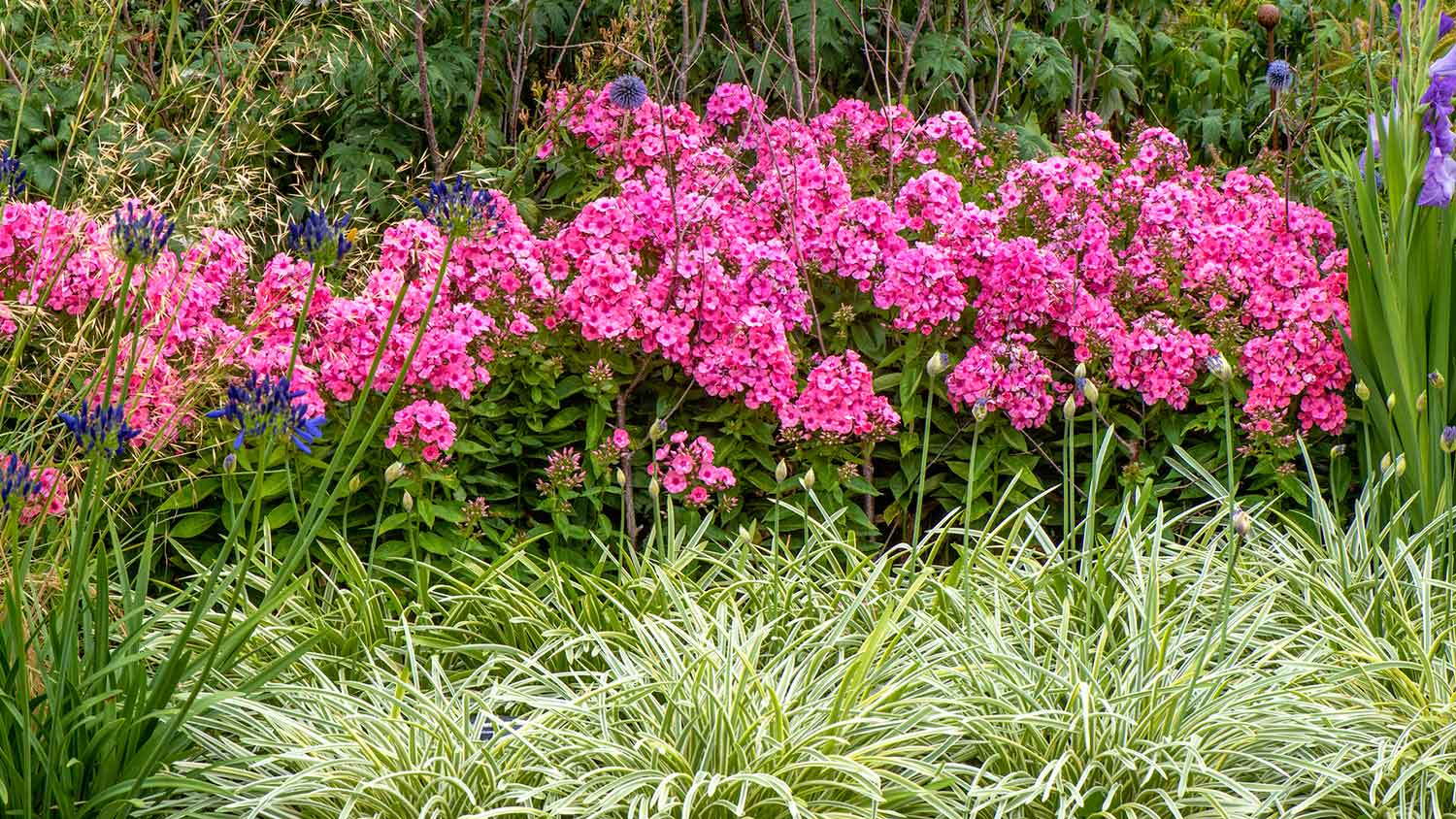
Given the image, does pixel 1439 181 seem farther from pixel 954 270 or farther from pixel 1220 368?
pixel 1220 368

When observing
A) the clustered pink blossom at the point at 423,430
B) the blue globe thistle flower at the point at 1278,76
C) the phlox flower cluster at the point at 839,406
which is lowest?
the phlox flower cluster at the point at 839,406

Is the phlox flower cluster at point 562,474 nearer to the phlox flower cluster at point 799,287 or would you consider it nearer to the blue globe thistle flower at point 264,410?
the phlox flower cluster at point 799,287

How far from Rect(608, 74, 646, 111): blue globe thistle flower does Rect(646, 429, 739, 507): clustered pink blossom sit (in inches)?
41.9

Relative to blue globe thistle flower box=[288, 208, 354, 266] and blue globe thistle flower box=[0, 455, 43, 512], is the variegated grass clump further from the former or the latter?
blue globe thistle flower box=[288, 208, 354, 266]

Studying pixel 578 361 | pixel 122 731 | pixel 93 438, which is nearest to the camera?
pixel 93 438

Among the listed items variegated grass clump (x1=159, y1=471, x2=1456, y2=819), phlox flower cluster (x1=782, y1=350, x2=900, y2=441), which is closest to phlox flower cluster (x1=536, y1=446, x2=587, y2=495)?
variegated grass clump (x1=159, y1=471, x2=1456, y2=819)

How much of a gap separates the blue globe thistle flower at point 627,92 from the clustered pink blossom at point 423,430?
115 cm

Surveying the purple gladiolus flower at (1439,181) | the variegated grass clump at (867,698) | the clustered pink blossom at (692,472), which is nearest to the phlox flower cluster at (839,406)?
the clustered pink blossom at (692,472)

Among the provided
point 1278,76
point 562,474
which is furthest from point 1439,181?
point 562,474

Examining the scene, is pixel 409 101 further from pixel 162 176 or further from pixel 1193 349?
pixel 1193 349

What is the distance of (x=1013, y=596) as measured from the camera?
3.06 m

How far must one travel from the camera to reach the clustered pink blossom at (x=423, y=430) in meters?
3.22

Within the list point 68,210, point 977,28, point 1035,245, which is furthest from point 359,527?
point 977,28

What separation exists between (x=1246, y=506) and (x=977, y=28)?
2211 millimetres
